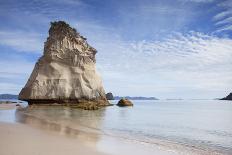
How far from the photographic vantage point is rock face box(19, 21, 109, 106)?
48209 mm

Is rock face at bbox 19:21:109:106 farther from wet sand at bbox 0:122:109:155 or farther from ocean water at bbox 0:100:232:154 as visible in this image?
wet sand at bbox 0:122:109:155

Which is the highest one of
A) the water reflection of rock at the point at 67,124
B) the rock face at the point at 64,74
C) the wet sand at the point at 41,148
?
the rock face at the point at 64,74

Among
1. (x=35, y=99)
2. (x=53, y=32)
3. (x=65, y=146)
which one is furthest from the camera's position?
(x=53, y=32)

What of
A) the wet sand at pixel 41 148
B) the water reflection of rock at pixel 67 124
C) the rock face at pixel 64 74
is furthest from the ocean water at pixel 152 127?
the rock face at pixel 64 74

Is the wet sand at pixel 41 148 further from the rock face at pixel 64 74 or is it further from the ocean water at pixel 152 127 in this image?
the rock face at pixel 64 74

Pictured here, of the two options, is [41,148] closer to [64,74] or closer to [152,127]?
[152,127]

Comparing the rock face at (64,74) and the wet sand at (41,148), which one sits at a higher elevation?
the rock face at (64,74)

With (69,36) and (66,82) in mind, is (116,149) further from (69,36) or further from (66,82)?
(69,36)

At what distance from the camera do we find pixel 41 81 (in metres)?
48.5

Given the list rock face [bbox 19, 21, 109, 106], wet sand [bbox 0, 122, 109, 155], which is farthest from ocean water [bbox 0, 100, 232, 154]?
rock face [bbox 19, 21, 109, 106]

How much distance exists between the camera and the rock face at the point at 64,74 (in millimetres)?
48209

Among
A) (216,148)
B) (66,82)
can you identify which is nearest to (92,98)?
(66,82)

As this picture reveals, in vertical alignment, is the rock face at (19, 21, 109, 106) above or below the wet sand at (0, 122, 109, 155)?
above

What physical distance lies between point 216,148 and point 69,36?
43.1 meters
